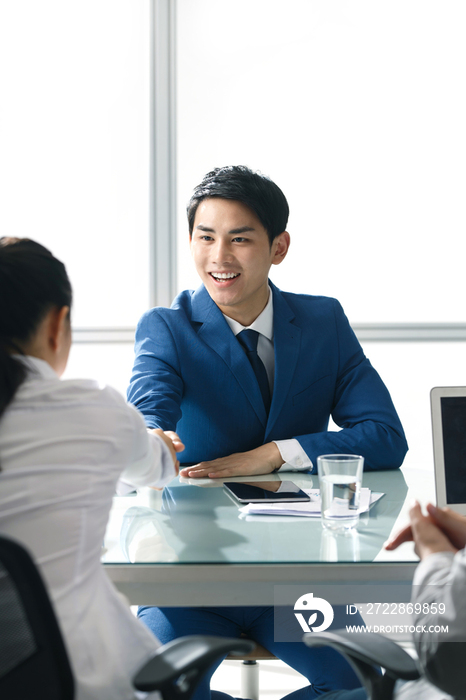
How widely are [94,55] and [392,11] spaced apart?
162 cm

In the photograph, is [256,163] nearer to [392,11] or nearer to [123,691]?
[392,11]

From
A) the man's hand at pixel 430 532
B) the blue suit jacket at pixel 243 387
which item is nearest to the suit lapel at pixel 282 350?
the blue suit jacket at pixel 243 387

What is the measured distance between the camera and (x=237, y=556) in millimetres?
1031

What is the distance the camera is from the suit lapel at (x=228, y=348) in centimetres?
188

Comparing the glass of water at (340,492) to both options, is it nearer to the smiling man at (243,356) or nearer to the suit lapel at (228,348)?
the smiling man at (243,356)

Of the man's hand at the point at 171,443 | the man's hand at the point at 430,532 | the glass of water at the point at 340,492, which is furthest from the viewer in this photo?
the man's hand at the point at 171,443

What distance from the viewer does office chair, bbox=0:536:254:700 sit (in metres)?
0.70

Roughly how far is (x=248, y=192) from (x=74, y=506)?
1.30m

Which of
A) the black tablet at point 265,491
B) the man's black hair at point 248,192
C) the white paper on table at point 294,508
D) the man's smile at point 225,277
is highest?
the man's black hair at point 248,192

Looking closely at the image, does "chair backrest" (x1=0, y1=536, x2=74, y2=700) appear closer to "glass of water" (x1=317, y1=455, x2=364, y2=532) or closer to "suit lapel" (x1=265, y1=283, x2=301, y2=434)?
"glass of water" (x1=317, y1=455, x2=364, y2=532)

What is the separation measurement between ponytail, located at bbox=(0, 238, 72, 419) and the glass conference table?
0.38m

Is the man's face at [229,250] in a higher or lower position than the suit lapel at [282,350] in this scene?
higher

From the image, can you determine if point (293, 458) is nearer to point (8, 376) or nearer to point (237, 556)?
point (237, 556)

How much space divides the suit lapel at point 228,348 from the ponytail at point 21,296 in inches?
37.6
